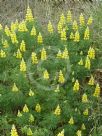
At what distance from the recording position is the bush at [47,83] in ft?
16.8

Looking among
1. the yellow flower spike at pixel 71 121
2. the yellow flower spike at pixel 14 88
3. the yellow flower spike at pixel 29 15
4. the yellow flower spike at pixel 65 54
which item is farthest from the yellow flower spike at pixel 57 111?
the yellow flower spike at pixel 29 15

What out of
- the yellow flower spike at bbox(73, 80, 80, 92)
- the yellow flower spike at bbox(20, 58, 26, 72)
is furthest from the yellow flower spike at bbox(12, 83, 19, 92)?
the yellow flower spike at bbox(73, 80, 80, 92)

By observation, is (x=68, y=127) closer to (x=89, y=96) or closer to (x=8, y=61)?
(x=89, y=96)

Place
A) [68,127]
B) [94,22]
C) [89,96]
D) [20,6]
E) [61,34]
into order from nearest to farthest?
[68,127] < [89,96] < [61,34] < [94,22] < [20,6]

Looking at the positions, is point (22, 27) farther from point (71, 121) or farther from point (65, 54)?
point (71, 121)

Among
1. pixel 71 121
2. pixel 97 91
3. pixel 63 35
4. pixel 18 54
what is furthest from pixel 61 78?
pixel 63 35

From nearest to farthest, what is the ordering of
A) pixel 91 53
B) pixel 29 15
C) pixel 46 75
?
1. pixel 46 75
2. pixel 91 53
3. pixel 29 15

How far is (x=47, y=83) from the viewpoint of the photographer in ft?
17.5

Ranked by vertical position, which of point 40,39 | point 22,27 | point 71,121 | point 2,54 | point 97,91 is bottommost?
point 71,121

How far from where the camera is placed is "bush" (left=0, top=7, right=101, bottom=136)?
5133 millimetres

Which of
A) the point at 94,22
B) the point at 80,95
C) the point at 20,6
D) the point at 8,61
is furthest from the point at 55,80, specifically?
the point at 20,6

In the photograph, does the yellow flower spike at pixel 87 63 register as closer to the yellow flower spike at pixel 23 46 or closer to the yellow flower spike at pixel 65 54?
the yellow flower spike at pixel 65 54

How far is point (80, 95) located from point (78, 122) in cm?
38

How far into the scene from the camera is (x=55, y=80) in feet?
17.8
